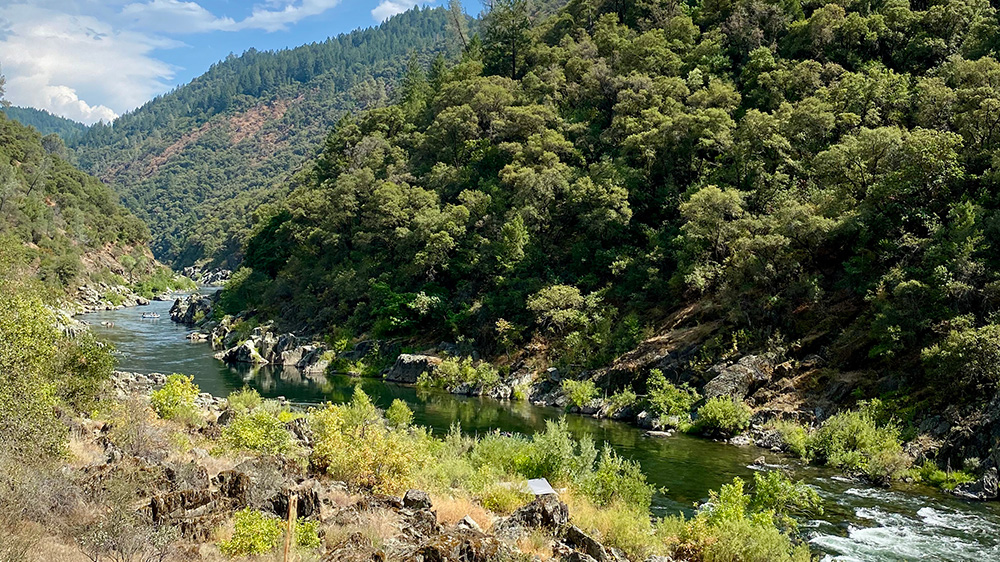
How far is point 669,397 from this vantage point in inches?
1439

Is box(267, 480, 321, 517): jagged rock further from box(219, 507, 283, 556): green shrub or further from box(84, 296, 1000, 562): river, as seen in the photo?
box(84, 296, 1000, 562): river

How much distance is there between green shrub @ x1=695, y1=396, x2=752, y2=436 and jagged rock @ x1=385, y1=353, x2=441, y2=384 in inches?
948

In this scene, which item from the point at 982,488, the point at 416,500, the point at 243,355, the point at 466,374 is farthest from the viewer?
the point at 243,355

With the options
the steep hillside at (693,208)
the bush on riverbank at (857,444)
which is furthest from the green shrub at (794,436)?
the steep hillside at (693,208)

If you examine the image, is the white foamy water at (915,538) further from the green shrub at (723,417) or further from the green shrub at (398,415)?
the green shrub at (398,415)

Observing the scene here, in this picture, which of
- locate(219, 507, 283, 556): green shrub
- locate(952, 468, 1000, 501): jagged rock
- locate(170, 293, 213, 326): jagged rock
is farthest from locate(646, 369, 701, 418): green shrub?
locate(170, 293, 213, 326): jagged rock

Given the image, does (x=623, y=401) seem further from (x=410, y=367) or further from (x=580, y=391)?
(x=410, y=367)

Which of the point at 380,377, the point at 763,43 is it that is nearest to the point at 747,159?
the point at 763,43

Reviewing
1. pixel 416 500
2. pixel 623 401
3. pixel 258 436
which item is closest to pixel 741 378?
pixel 623 401

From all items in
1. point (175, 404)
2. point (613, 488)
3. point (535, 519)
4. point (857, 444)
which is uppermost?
point (175, 404)

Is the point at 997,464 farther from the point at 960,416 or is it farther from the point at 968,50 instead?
the point at 968,50

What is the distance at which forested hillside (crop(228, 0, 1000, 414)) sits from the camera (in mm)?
33344

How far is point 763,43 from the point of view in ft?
200

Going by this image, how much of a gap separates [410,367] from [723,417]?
2789 centimetres
